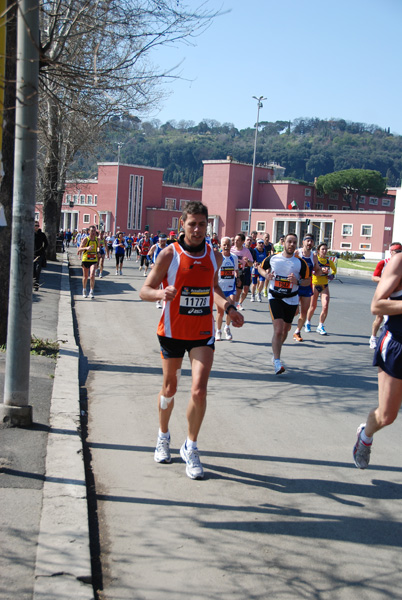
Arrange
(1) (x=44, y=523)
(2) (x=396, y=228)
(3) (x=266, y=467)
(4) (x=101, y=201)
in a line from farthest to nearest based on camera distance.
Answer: (4) (x=101, y=201) < (2) (x=396, y=228) < (3) (x=266, y=467) < (1) (x=44, y=523)

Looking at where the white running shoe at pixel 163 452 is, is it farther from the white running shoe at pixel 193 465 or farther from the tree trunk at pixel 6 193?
the tree trunk at pixel 6 193

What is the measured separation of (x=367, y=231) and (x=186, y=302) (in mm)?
76295

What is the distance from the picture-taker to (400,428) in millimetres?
6562

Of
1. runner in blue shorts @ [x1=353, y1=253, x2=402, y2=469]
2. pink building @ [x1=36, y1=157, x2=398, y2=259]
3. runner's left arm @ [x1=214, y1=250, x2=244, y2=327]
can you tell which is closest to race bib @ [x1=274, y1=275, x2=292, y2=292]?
runner's left arm @ [x1=214, y1=250, x2=244, y2=327]

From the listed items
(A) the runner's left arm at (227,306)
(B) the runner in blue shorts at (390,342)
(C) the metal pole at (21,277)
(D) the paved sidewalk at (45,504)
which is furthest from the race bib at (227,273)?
(B) the runner in blue shorts at (390,342)

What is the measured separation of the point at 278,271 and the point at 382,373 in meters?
5.16

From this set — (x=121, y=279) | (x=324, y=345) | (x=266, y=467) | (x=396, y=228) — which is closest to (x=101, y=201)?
(x=396, y=228)

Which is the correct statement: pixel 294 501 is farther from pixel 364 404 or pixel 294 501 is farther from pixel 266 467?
pixel 364 404

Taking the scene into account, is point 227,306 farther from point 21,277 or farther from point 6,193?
point 6,193

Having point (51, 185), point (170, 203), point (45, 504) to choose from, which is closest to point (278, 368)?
point (45, 504)

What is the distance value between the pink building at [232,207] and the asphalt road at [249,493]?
7181cm

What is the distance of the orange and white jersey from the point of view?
492 centimetres

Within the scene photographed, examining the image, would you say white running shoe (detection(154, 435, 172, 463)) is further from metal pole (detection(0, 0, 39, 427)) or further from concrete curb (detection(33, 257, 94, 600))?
metal pole (detection(0, 0, 39, 427))

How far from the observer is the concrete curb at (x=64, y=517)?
3.15 metres
